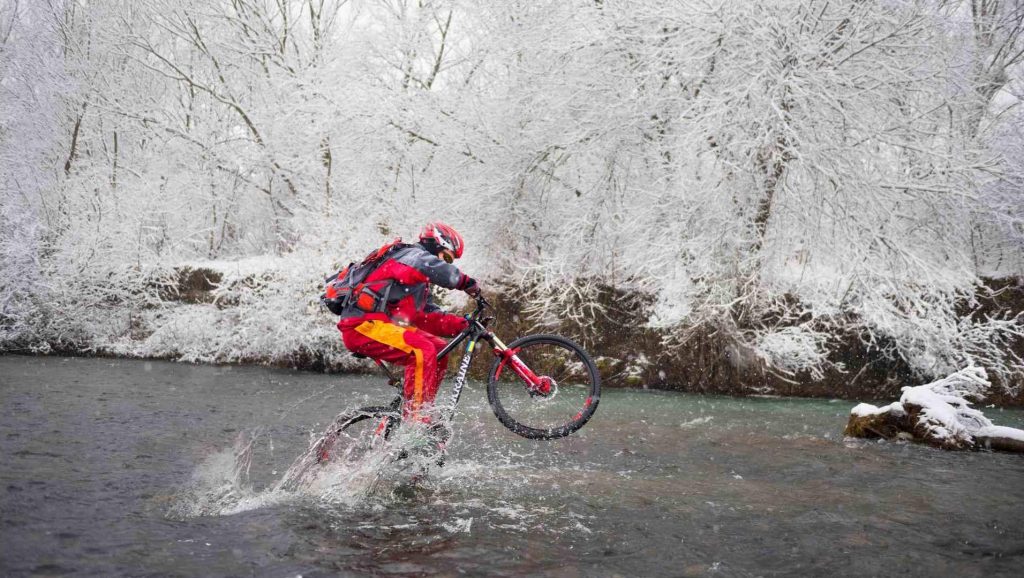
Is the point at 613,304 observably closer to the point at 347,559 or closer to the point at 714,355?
the point at 714,355

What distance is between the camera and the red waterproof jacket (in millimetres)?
5629

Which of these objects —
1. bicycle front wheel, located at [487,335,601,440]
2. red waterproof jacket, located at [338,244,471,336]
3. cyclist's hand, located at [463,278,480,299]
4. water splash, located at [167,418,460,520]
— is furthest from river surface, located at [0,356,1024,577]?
cyclist's hand, located at [463,278,480,299]

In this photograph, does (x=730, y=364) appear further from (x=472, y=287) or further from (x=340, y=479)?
(x=340, y=479)

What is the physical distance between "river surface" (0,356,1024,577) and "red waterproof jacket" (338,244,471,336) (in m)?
1.21

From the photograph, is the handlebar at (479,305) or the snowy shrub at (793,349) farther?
the snowy shrub at (793,349)

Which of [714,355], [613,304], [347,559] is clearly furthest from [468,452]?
[613,304]

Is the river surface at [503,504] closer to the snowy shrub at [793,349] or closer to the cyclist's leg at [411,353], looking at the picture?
the cyclist's leg at [411,353]

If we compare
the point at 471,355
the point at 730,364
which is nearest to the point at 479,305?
the point at 471,355

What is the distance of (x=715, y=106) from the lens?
1172 cm

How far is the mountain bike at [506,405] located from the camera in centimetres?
593

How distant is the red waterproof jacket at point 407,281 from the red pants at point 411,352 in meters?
0.08

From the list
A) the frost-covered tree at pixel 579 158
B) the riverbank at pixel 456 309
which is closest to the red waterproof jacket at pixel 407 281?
the frost-covered tree at pixel 579 158

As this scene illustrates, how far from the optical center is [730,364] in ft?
47.1

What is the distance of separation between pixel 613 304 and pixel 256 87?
14.2 metres
